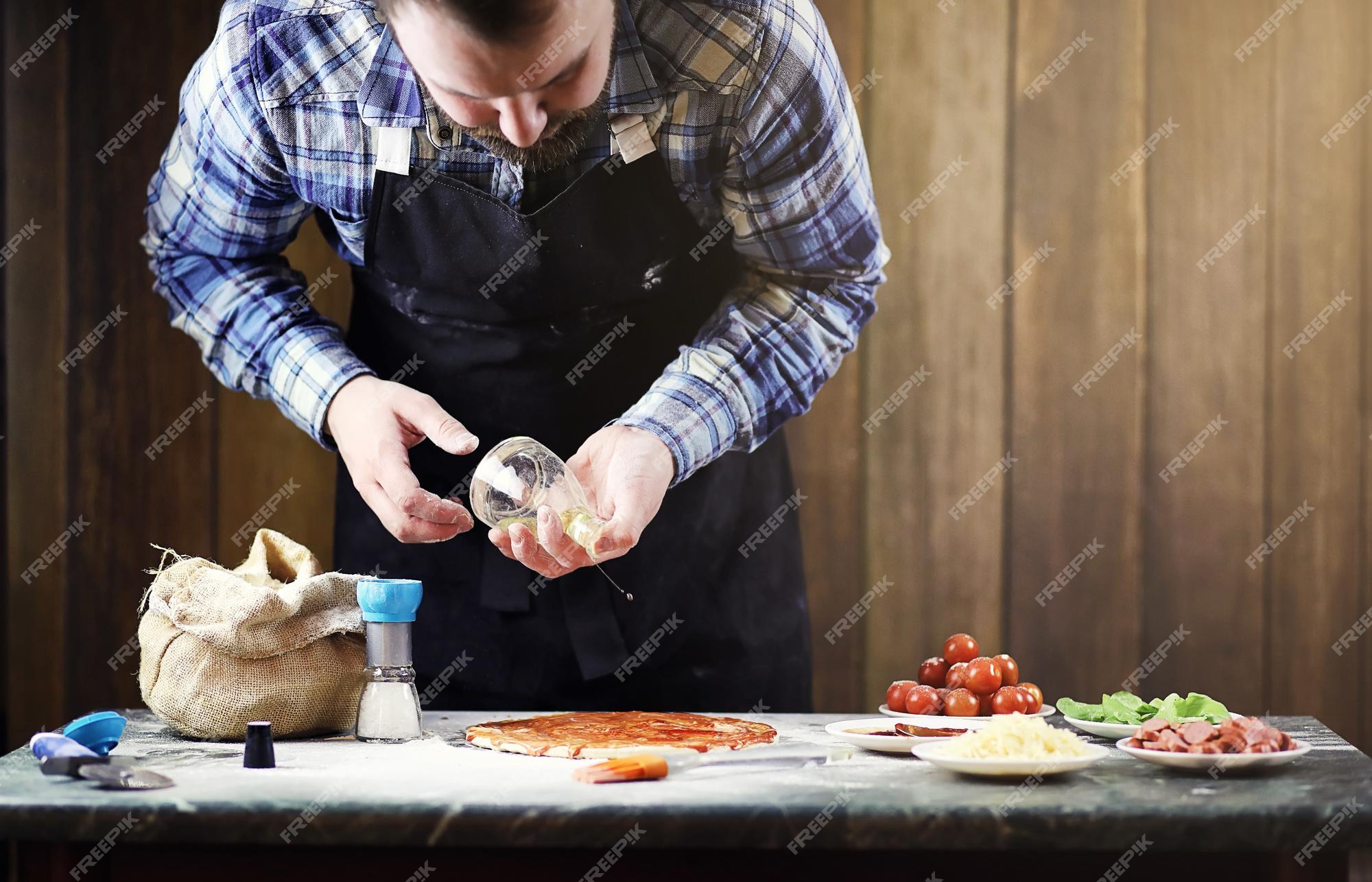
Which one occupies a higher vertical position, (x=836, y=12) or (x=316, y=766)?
(x=836, y=12)

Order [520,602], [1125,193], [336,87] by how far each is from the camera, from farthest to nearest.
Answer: [1125,193] → [520,602] → [336,87]

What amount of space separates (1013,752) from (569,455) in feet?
3.22

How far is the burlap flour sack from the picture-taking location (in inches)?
59.1

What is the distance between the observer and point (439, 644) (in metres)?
2.09

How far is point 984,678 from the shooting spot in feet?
5.73

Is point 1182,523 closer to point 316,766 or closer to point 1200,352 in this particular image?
point 1200,352

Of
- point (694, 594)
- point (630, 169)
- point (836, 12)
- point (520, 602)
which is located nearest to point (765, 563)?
point (694, 594)

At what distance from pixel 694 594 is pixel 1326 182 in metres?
1.50

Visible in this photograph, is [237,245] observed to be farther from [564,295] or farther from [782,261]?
Result: [782,261]

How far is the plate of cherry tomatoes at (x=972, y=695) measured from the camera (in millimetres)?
1719

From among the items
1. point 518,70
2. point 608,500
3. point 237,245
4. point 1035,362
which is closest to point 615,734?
point 608,500

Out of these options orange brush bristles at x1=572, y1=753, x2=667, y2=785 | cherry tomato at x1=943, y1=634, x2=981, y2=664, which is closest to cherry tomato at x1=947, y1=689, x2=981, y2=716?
cherry tomato at x1=943, y1=634, x2=981, y2=664

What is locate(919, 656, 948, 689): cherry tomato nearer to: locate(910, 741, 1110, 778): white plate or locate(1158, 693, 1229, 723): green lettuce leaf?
locate(1158, 693, 1229, 723): green lettuce leaf

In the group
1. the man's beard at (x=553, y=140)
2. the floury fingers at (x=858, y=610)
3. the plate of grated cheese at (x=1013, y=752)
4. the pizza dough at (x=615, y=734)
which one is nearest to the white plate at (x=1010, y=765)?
the plate of grated cheese at (x=1013, y=752)
